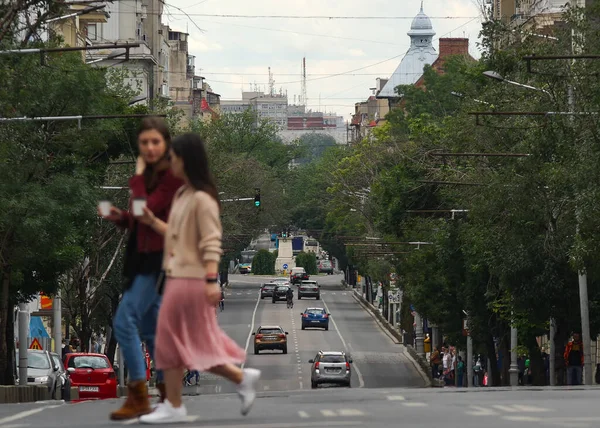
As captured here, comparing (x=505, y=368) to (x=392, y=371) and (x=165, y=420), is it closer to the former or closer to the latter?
(x=392, y=371)

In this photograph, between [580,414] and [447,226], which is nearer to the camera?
[580,414]

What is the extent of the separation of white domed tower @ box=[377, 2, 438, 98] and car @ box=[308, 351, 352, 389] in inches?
3793

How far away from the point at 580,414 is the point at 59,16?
65.5 ft

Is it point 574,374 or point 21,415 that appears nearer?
point 21,415

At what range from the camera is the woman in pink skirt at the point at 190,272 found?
9977 millimetres

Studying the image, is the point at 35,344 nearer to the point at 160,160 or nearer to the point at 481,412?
the point at 481,412

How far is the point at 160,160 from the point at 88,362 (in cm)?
2679

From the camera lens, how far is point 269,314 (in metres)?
105

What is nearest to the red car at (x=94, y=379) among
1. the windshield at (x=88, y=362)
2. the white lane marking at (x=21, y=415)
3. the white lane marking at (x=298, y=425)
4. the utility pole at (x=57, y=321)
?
the windshield at (x=88, y=362)

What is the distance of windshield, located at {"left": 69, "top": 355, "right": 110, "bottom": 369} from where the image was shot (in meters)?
36.4

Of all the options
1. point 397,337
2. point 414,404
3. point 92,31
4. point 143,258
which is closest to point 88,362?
point 414,404

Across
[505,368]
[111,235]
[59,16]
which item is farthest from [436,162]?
[59,16]

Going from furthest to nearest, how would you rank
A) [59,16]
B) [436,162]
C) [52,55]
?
[436,162] → [52,55] → [59,16]

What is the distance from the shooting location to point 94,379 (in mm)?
36031
